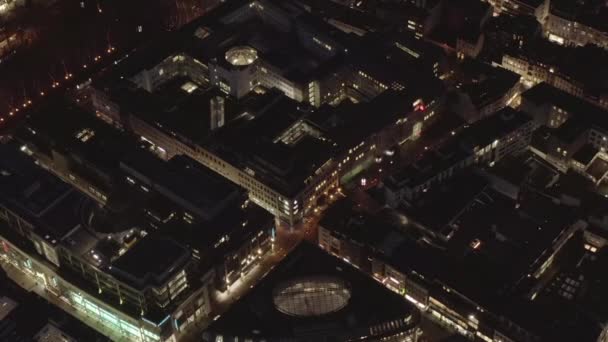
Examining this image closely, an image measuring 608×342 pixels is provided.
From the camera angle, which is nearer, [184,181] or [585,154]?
[184,181]

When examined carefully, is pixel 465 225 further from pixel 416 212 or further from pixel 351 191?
pixel 351 191

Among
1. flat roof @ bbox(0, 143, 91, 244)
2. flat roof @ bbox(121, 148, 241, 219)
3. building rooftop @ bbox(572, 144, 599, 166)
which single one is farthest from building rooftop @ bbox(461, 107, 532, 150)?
flat roof @ bbox(0, 143, 91, 244)

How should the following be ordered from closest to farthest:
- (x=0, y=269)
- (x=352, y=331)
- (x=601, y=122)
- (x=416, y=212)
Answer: (x=352, y=331)
(x=0, y=269)
(x=416, y=212)
(x=601, y=122)

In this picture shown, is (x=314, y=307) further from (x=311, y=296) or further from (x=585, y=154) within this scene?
(x=585, y=154)

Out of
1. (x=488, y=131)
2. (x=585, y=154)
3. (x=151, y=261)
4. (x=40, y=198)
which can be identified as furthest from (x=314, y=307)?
(x=585, y=154)

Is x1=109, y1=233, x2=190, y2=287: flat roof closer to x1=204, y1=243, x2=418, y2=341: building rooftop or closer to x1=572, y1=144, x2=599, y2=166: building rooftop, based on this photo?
x1=204, y1=243, x2=418, y2=341: building rooftop

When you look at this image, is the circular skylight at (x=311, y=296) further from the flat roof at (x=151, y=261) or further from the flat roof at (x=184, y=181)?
the flat roof at (x=184, y=181)

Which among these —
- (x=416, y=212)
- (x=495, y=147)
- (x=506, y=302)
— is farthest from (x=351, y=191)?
(x=506, y=302)
